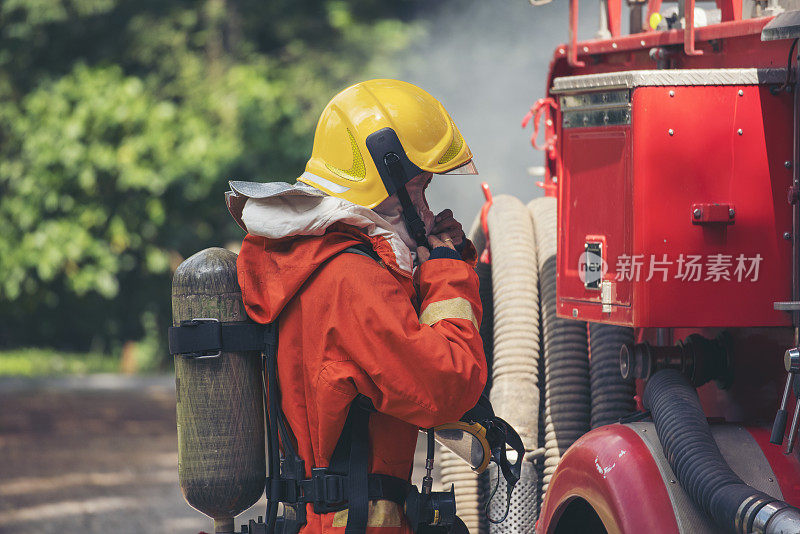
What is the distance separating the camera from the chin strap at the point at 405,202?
2.56 metres

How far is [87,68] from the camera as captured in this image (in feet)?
45.6

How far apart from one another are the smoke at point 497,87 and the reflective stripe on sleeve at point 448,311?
626 cm

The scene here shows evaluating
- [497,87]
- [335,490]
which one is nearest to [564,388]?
[335,490]

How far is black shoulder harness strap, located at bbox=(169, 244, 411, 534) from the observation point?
2461mm

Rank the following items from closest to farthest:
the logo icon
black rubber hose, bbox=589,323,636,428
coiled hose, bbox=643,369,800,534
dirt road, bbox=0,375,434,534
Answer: coiled hose, bbox=643,369,800,534 → the logo icon → black rubber hose, bbox=589,323,636,428 → dirt road, bbox=0,375,434,534

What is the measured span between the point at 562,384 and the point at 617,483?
3.70 feet

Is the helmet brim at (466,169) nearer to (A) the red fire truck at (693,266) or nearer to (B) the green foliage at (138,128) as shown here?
(A) the red fire truck at (693,266)

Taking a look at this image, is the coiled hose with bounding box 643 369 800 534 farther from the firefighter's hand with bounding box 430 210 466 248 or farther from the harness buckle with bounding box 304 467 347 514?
the harness buckle with bounding box 304 467 347 514

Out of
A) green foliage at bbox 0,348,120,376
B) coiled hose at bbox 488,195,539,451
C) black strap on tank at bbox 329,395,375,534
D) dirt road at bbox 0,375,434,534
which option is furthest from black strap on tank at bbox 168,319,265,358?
green foliage at bbox 0,348,120,376

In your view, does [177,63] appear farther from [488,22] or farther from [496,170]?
[496,170]

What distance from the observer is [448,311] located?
2.43 meters

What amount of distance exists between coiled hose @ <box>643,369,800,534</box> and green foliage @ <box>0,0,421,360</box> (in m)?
10.8

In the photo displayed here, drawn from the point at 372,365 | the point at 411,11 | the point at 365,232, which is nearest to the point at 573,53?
the point at 365,232

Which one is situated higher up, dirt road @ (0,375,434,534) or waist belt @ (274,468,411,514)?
waist belt @ (274,468,411,514)
